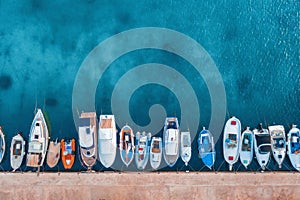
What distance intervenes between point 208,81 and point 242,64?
294 cm

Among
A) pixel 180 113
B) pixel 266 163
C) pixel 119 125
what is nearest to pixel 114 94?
pixel 119 125

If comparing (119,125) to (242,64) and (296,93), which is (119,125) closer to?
(242,64)

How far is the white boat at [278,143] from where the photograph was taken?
95.1ft

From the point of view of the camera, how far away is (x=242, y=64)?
99.5 ft

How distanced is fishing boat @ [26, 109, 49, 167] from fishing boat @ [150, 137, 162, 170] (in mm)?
7726

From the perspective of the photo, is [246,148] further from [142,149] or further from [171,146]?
[142,149]

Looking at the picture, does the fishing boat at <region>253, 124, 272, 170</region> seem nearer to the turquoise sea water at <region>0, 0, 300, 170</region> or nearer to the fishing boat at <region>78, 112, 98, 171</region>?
the turquoise sea water at <region>0, 0, 300, 170</region>

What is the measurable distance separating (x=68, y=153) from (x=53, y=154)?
42.5 inches

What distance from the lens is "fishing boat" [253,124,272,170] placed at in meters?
29.0

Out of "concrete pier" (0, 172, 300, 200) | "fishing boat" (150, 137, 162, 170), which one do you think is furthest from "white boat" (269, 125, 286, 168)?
"fishing boat" (150, 137, 162, 170)

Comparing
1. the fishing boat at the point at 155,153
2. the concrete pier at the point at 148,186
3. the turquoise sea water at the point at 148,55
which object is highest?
the turquoise sea water at the point at 148,55

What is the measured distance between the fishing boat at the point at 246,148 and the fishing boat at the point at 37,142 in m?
14.3

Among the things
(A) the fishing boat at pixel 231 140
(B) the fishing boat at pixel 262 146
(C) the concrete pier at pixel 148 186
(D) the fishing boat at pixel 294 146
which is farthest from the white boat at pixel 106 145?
(D) the fishing boat at pixel 294 146

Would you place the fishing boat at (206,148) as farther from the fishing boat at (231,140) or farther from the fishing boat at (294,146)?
the fishing boat at (294,146)
